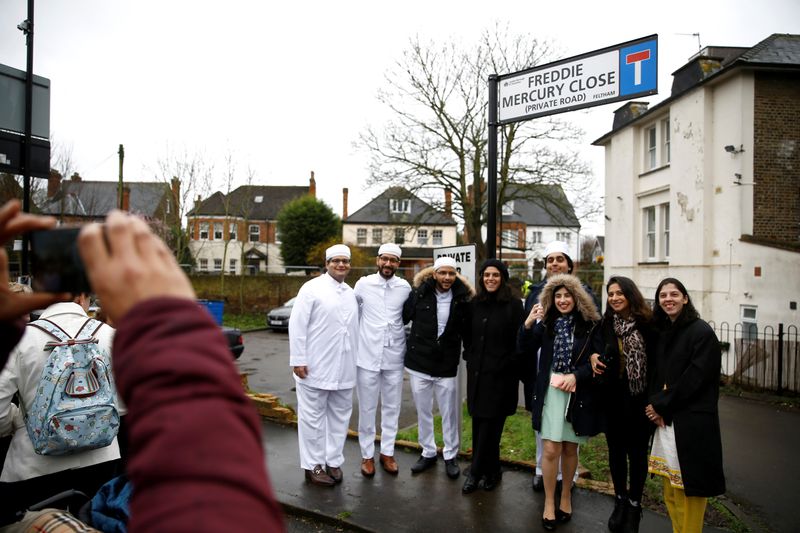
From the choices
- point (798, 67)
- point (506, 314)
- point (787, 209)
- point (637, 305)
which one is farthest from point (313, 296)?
point (798, 67)

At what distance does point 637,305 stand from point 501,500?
2193mm

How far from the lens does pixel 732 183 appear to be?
1343 cm

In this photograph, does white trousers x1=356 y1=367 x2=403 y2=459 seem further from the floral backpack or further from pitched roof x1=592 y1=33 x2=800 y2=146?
pitched roof x1=592 y1=33 x2=800 y2=146

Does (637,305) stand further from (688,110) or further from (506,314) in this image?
(688,110)

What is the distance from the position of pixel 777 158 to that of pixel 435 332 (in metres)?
11.6

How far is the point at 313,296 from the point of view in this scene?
582cm

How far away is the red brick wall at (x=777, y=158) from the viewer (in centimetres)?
1283

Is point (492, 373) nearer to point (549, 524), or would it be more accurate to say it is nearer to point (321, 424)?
point (549, 524)

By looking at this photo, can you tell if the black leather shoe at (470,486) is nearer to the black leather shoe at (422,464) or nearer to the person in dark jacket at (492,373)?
the person in dark jacket at (492,373)

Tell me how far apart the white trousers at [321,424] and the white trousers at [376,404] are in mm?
209

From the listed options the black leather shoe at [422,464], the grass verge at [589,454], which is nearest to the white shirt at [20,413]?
the black leather shoe at [422,464]

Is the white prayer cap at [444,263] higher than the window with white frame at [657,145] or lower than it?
lower

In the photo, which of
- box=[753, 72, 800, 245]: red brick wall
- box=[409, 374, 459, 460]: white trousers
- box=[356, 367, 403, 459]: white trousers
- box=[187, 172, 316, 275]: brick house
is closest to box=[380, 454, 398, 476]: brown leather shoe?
box=[356, 367, 403, 459]: white trousers

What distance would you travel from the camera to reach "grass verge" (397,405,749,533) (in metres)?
4.78
